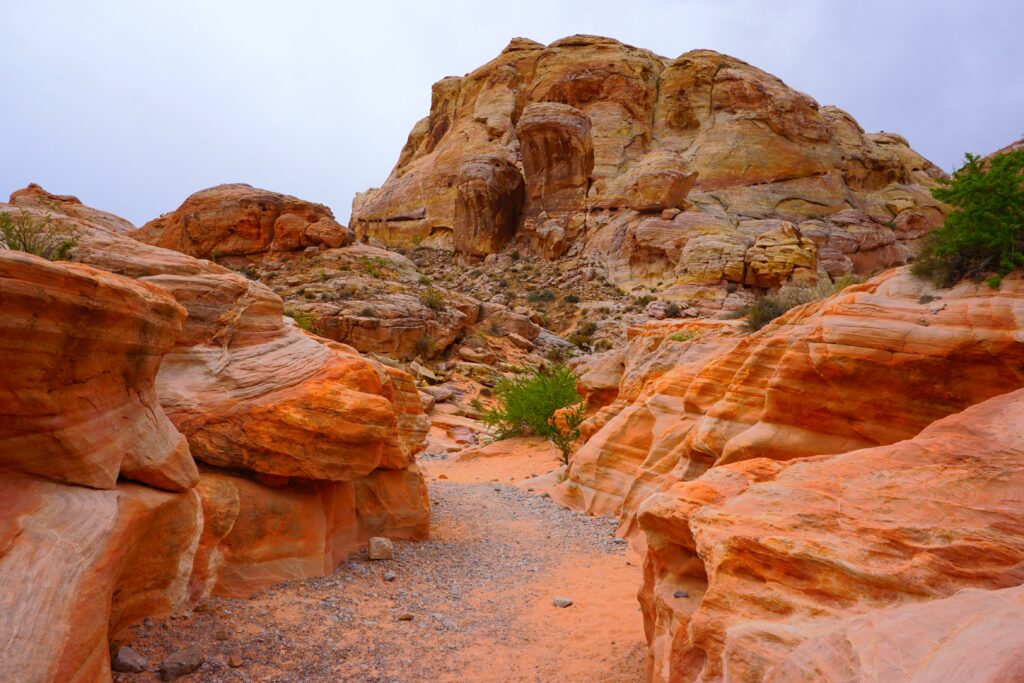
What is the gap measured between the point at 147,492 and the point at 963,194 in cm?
813

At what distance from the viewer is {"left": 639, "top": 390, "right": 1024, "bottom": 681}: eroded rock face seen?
2.40 metres

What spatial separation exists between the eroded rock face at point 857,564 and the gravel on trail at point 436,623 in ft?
4.00

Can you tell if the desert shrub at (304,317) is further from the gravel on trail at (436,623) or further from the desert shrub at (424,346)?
the gravel on trail at (436,623)

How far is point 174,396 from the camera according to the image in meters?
5.86

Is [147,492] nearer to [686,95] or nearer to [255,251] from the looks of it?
[255,251]

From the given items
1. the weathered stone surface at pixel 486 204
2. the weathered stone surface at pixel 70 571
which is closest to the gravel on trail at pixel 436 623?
the weathered stone surface at pixel 70 571

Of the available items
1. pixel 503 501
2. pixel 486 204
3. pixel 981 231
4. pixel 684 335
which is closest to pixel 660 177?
pixel 486 204

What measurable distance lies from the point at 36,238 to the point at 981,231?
28.4 ft

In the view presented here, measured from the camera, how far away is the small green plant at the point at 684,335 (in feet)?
36.7

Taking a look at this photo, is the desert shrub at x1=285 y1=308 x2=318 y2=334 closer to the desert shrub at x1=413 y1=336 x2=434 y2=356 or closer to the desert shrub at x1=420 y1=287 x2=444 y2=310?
the desert shrub at x1=413 y1=336 x2=434 y2=356

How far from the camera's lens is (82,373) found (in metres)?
3.89

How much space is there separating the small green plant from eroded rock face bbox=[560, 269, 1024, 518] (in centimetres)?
304

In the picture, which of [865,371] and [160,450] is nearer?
[160,450]

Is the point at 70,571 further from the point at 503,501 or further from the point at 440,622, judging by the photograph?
the point at 503,501
